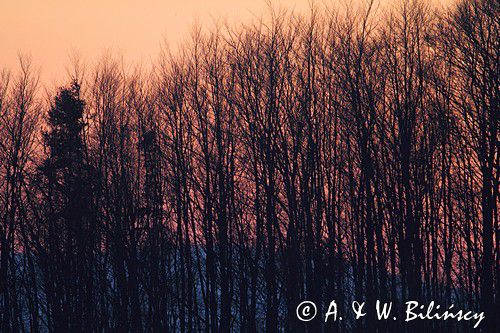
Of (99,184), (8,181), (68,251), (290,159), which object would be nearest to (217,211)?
(290,159)

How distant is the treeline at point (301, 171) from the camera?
15633 millimetres

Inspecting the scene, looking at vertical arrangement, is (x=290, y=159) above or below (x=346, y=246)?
above

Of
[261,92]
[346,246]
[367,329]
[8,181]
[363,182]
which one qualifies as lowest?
[367,329]

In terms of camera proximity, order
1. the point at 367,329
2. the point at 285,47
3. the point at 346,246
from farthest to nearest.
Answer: the point at 346,246, the point at 285,47, the point at 367,329

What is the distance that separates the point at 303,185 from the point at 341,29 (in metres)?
4.16

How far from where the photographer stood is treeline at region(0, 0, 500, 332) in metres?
15.6

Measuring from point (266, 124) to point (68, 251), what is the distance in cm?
739

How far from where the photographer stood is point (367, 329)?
1566cm

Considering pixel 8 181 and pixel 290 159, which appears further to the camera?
pixel 8 181

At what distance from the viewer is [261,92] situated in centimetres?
1709

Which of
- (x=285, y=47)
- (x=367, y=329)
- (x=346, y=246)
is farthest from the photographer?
(x=346, y=246)

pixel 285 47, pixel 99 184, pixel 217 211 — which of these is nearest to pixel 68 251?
pixel 99 184

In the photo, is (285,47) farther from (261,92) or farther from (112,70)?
(112,70)

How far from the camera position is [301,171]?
16.9 m
